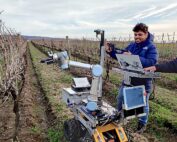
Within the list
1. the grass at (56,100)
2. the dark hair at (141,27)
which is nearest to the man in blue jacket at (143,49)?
the dark hair at (141,27)

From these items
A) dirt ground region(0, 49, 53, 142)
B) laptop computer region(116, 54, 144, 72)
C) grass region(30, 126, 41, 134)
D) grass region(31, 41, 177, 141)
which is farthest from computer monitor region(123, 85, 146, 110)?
grass region(30, 126, 41, 134)

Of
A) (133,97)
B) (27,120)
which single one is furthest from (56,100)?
(133,97)

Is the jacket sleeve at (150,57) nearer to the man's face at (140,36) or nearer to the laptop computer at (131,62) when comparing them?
the man's face at (140,36)

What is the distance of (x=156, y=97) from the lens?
901 centimetres

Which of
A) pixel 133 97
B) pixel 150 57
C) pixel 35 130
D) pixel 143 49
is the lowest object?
pixel 35 130

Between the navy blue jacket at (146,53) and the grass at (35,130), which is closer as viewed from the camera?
the navy blue jacket at (146,53)

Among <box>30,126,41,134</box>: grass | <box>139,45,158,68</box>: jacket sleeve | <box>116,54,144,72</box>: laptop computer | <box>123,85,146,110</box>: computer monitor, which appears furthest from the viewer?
<box>30,126,41,134</box>: grass

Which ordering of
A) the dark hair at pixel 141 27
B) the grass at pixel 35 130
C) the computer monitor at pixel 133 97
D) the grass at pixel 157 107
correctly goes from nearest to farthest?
the computer monitor at pixel 133 97 < the dark hair at pixel 141 27 < the grass at pixel 157 107 < the grass at pixel 35 130

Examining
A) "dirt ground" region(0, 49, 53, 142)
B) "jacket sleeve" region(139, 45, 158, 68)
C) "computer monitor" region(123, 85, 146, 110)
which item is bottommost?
"dirt ground" region(0, 49, 53, 142)

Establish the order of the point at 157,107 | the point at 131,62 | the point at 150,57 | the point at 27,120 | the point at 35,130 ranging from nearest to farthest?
the point at 131,62
the point at 150,57
the point at 35,130
the point at 27,120
the point at 157,107

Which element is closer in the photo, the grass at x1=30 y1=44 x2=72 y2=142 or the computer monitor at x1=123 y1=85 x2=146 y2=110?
the computer monitor at x1=123 y1=85 x2=146 y2=110

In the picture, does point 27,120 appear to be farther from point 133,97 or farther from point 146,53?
point 133,97

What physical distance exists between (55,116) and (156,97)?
9.73 feet

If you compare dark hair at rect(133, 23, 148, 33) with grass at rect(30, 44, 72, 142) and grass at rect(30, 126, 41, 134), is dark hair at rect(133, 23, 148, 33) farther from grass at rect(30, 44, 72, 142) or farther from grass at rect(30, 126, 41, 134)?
grass at rect(30, 126, 41, 134)
